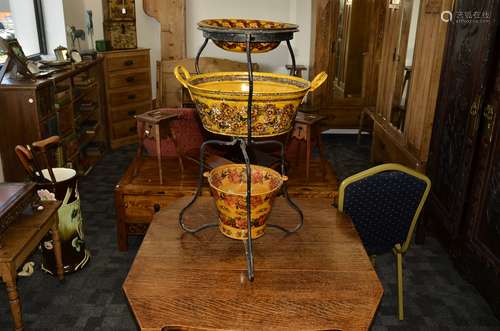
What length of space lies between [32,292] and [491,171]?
3039 millimetres

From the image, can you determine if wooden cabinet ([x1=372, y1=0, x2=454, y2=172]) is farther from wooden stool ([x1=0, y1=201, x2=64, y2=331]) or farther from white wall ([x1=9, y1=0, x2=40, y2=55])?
white wall ([x1=9, y1=0, x2=40, y2=55])

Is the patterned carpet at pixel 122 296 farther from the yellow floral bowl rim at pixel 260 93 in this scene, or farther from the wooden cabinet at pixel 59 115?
the yellow floral bowl rim at pixel 260 93

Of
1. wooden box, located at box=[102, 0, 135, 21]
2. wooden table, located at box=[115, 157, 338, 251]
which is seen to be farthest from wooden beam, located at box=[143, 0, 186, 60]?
wooden table, located at box=[115, 157, 338, 251]

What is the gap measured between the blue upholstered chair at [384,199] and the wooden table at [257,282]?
35 centimetres

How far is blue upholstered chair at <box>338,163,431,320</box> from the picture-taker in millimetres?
2303

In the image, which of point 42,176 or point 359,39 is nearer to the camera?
point 42,176

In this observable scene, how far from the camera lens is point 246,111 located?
1474 mm

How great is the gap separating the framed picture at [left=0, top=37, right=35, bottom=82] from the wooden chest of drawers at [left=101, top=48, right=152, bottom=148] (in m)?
1.66

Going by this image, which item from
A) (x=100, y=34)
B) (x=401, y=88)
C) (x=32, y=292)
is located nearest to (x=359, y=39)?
(x=401, y=88)

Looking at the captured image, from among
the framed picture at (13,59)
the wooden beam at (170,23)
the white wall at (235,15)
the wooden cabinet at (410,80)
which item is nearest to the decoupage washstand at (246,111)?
the wooden cabinet at (410,80)

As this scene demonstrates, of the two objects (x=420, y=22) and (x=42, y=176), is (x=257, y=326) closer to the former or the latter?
(x=42, y=176)

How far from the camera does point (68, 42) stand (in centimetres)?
527

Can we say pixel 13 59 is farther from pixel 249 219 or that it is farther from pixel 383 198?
pixel 383 198

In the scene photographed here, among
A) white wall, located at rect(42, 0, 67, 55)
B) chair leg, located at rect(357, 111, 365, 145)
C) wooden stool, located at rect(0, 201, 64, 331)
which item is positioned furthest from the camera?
chair leg, located at rect(357, 111, 365, 145)
